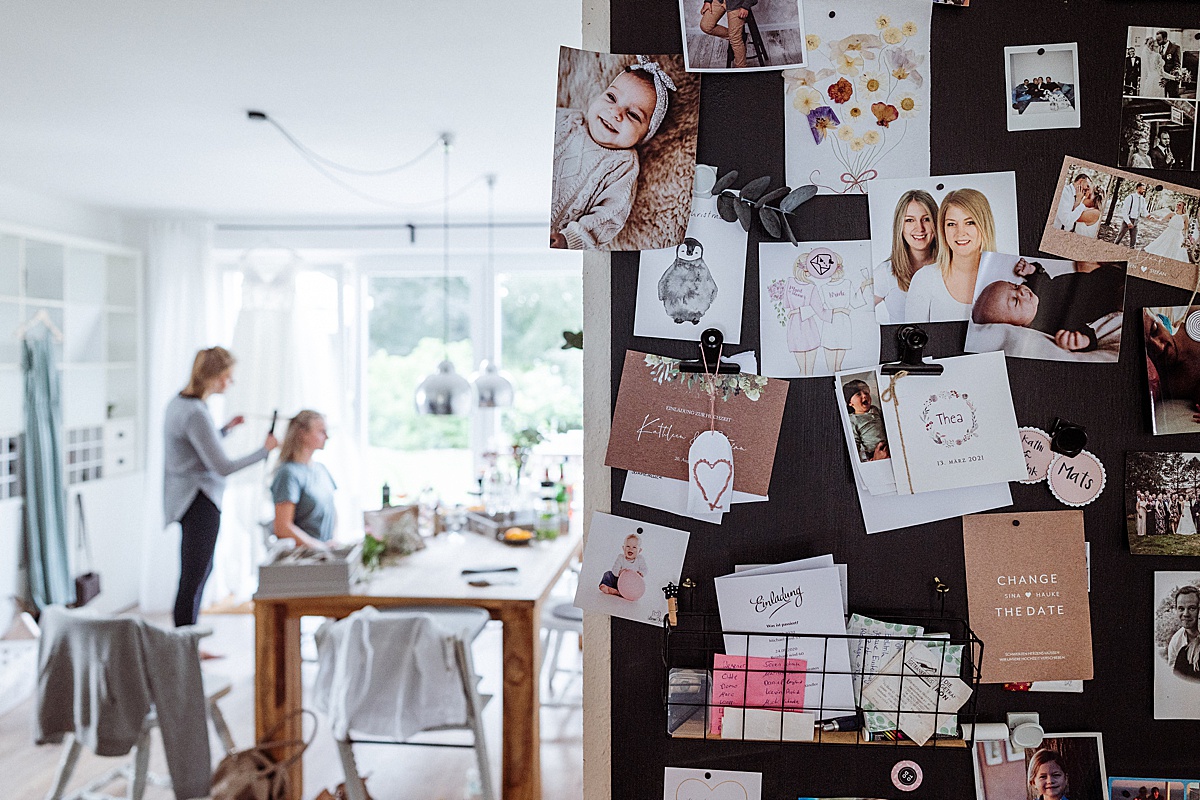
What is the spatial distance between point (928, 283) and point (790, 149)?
221 millimetres

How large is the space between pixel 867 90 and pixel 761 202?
7.1 inches

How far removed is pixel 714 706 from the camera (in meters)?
0.98

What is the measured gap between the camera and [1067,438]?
0.96 metres

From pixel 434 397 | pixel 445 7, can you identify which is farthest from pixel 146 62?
pixel 434 397

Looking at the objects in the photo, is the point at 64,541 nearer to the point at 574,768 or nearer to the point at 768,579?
the point at 574,768

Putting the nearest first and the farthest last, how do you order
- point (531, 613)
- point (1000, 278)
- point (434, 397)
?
point (1000, 278), point (531, 613), point (434, 397)

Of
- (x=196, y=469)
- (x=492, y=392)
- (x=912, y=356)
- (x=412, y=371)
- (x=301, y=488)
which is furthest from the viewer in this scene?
(x=412, y=371)

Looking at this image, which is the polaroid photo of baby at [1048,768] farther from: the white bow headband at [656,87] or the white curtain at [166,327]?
the white curtain at [166,327]

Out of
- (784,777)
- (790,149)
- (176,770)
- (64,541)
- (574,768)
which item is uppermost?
(790,149)

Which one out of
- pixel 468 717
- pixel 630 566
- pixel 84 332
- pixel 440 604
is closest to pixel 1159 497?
pixel 630 566

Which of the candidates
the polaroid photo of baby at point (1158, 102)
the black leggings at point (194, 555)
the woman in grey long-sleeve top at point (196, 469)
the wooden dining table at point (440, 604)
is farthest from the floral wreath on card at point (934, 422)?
the black leggings at point (194, 555)

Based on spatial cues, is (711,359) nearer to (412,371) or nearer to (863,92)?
(863,92)

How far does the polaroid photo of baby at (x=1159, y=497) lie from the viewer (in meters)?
0.98

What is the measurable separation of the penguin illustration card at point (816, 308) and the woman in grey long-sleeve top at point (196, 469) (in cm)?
346
